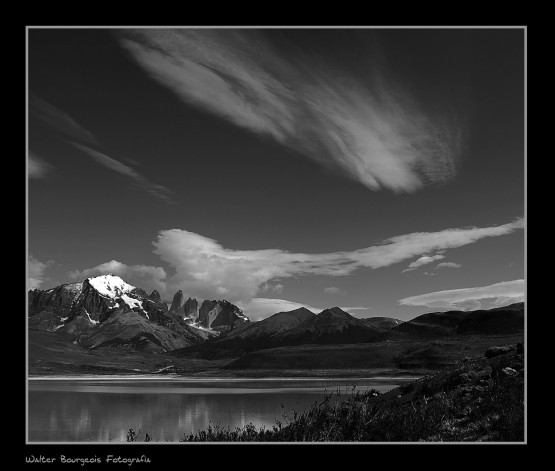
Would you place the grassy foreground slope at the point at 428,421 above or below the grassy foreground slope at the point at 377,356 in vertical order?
above

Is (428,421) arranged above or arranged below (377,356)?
above

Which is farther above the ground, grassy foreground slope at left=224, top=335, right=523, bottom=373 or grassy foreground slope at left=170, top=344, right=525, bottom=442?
grassy foreground slope at left=170, top=344, right=525, bottom=442

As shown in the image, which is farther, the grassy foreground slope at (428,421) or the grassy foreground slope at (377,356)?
the grassy foreground slope at (377,356)

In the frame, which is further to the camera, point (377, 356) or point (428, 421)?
point (377, 356)

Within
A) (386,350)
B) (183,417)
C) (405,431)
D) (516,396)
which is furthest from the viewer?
(386,350)

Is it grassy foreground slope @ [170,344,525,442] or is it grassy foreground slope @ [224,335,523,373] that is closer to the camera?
grassy foreground slope @ [170,344,525,442]

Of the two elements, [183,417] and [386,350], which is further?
[386,350]
